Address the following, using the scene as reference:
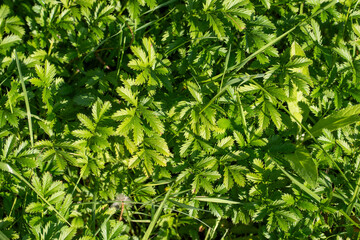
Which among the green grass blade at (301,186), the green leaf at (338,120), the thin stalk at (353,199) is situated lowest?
the thin stalk at (353,199)

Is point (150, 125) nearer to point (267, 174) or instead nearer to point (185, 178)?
point (185, 178)

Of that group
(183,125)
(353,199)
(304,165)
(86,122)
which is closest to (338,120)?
(304,165)

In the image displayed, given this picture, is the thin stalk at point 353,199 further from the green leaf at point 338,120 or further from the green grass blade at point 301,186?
the green leaf at point 338,120

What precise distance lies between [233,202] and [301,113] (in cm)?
103

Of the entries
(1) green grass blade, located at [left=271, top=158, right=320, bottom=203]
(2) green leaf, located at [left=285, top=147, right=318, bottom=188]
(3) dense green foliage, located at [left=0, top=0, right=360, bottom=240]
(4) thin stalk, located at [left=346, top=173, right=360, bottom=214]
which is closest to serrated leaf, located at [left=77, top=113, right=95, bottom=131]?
(3) dense green foliage, located at [left=0, top=0, right=360, bottom=240]

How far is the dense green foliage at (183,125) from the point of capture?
2355 millimetres

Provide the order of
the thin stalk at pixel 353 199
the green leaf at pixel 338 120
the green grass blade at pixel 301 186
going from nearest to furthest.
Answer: the green grass blade at pixel 301 186
the thin stalk at pixel 353 199
the green leaf at pixel 338 120

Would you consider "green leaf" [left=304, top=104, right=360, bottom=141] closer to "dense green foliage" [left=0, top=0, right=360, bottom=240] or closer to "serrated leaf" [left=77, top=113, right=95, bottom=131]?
"dense green foliage" [left=0, top=0, right=360, bottom=240]

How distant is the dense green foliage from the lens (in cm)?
236

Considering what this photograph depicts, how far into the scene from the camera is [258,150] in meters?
2.57

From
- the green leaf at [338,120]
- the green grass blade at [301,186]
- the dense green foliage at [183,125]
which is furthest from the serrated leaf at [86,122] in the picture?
the green leaf at [338,120]

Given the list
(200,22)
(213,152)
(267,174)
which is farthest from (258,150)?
(200,22)

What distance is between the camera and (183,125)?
248 cm

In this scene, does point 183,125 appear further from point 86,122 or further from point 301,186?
point 301,186
